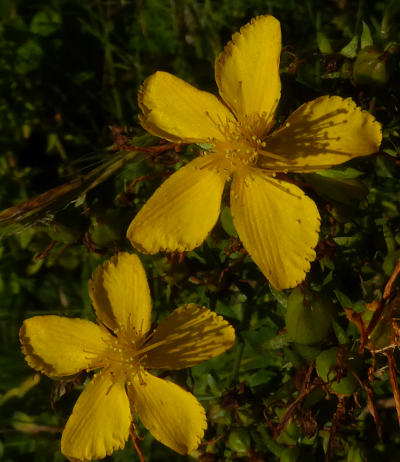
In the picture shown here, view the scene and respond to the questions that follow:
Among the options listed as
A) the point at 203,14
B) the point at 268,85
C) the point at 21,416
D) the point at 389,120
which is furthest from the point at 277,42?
the point at 21,416

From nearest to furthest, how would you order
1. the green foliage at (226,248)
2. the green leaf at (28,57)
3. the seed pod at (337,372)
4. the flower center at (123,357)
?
the seed pod at (337,372) → the green foliage at (226,248) → the flower center at (123,357) → the green leaf at (28,57)

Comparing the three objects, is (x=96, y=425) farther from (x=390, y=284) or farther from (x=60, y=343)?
(x=390, y=284)

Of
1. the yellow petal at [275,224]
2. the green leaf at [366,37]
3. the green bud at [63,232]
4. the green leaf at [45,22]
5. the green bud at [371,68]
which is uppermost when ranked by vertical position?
the green leaf at [45,22]

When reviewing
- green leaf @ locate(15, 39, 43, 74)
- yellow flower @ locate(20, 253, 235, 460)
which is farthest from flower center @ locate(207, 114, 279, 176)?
green leaf @ locate(15, 39, 43, 74)

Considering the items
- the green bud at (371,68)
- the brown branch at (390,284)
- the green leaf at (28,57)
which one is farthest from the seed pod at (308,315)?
the green leaf at (28,57)

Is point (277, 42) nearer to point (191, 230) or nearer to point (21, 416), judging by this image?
point (191, 230)

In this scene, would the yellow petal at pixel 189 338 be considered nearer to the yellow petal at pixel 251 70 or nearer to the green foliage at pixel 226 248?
the green foliage at pixel 226 248

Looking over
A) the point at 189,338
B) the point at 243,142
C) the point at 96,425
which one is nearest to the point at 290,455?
the point at 189,338
